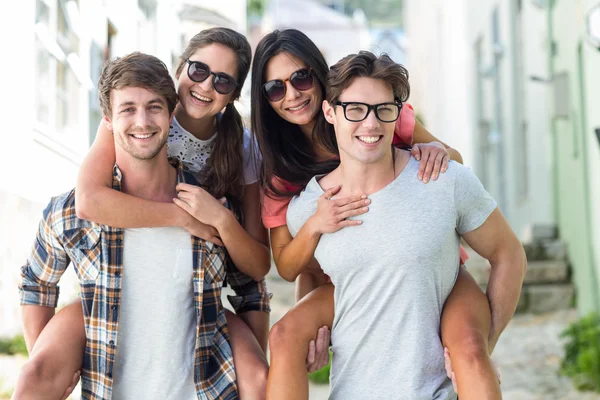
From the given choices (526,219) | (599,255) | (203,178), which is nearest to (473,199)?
(203,178)

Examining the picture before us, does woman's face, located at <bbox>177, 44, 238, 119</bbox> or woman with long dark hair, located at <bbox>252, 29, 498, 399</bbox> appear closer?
woman with long dark hair, located at <bbox>252, 29, 498, 399</bbox>

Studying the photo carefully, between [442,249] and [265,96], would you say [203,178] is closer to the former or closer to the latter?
[265,96]

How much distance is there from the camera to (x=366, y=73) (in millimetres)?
2781

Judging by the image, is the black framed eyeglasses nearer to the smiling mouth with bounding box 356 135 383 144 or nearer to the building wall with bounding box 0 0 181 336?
the smiling mouth with bounding box 356 135 383 144

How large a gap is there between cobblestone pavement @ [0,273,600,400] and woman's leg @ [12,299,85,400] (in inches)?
74.8

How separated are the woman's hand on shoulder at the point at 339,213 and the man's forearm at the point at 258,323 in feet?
2.00

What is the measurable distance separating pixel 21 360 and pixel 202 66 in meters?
2.43

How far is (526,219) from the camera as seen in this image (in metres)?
9.52

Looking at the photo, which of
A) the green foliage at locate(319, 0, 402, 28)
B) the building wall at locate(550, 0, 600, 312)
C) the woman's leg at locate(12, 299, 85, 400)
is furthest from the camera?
the green foliage at locate(319, 0, 402, 28)

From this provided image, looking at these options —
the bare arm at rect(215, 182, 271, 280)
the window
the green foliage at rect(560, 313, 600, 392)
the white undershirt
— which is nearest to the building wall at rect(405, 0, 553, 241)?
the green foliage at rect(560, 313, 600, 392)

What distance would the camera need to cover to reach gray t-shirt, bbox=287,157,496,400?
106 inches

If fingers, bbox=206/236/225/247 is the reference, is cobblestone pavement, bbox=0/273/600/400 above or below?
below

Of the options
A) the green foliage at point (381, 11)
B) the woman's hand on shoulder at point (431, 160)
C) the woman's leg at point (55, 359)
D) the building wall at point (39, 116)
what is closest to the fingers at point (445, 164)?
the woman's hand on shoulder at point (431, 160)

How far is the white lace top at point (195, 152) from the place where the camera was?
3.18 metres
